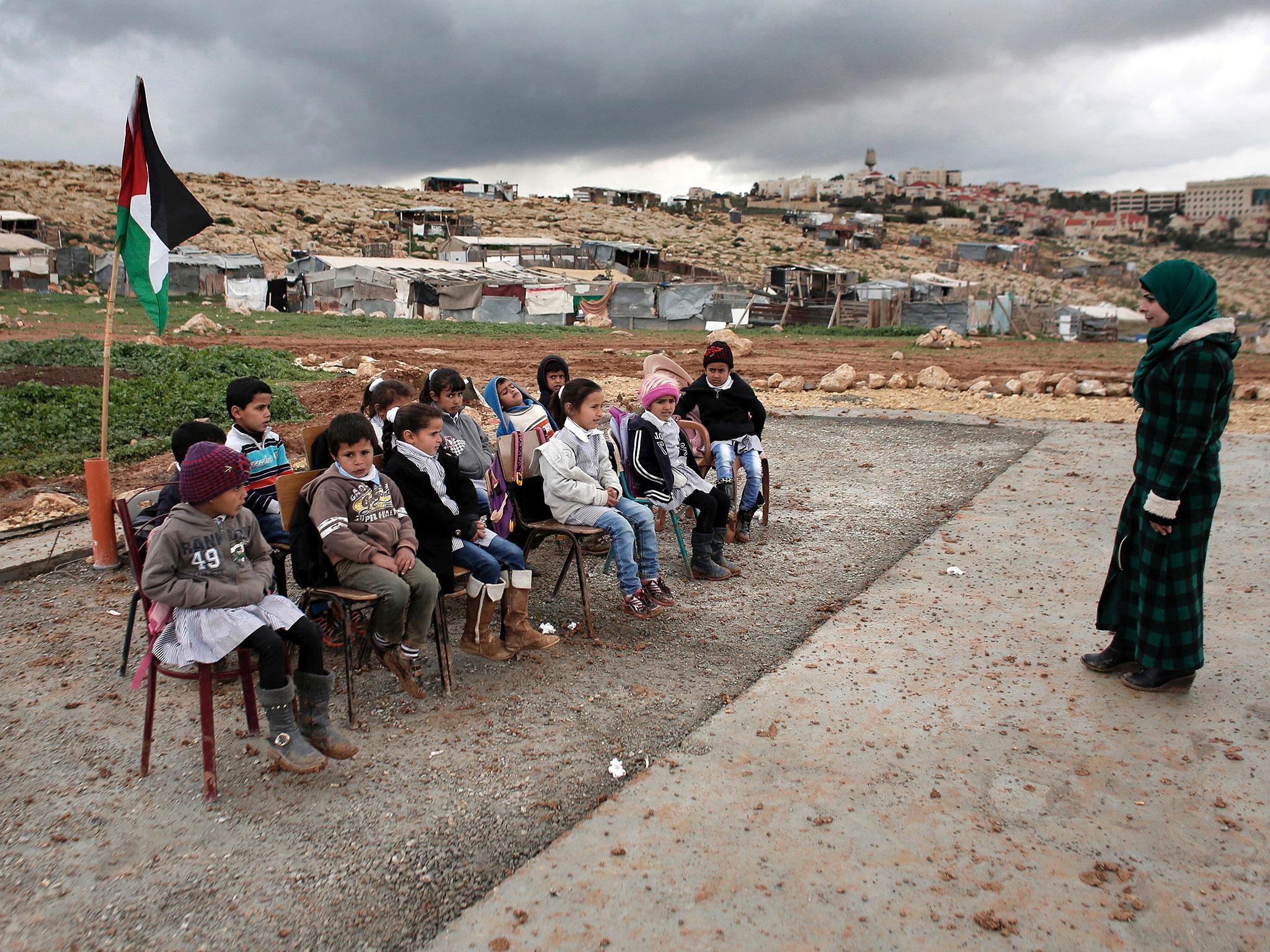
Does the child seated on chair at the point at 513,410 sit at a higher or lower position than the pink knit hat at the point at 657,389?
lower

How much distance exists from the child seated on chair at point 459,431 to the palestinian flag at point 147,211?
6.26 feet

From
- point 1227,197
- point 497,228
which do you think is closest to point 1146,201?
point 1227,197

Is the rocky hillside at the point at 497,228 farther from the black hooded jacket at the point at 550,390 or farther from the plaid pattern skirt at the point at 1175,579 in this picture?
the plaid pattern skirt at the point at 1175,579

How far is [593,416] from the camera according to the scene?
209 inches

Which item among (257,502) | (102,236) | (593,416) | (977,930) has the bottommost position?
(977,930)

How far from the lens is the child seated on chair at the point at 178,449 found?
13.7ft

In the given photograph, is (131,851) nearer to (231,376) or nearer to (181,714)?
(181,714)

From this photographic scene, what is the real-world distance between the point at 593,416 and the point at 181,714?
2651mm

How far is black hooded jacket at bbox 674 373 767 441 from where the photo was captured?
690 centimetres

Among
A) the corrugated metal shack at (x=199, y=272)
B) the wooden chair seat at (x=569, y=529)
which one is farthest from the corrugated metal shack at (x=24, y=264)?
the wooden chair seat at (x=569, y=529)

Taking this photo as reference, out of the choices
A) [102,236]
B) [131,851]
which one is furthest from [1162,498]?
[102,236]

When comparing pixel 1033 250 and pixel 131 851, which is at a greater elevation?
pixel 1033 250

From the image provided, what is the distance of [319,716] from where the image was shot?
3613 mm

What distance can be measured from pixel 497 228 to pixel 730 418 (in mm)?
69330
